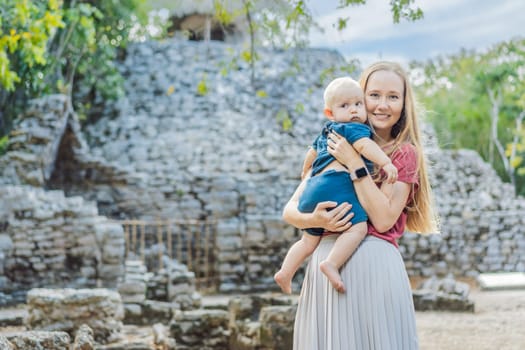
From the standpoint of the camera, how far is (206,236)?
13305 mm

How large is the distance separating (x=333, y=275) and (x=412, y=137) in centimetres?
69

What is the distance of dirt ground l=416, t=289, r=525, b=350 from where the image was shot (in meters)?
7.43

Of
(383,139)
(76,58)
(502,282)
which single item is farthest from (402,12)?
(76,58)

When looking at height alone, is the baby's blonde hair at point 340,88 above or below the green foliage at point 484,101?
below

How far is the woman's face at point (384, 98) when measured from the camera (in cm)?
300

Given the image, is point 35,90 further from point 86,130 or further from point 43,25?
point 43,25

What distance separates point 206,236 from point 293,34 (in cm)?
673

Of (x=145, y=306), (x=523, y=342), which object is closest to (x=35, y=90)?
(x=145, y=306)

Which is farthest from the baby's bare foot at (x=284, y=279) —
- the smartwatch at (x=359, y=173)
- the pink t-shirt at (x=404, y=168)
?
the smartwatch at (x=359, y=173)

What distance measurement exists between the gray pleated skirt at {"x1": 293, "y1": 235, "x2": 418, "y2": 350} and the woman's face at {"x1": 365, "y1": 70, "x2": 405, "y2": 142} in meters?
0.51

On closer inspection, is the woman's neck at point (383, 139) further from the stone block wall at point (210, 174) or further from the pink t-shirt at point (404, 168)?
the stone block wall at point (210, 174)

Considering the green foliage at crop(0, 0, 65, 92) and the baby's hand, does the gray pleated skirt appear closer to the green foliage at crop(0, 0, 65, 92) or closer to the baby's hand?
the baby's hand

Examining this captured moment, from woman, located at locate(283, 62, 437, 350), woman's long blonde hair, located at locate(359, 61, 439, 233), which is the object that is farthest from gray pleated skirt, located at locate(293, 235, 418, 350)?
woman's long blonde hair, located at locate(359, 61, 439, 233)

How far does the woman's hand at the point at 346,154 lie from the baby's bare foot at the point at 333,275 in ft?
1.33
